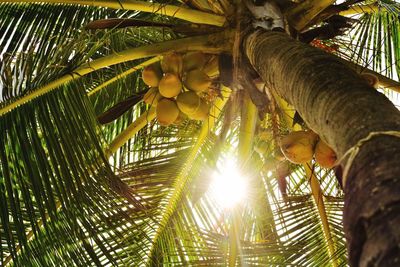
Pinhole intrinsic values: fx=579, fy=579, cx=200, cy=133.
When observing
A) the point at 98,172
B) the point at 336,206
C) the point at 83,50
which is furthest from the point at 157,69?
the point at 336,206

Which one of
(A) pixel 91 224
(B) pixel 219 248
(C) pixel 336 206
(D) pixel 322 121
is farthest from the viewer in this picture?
(C) pixel 336 206

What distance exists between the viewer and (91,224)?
2.47 metres

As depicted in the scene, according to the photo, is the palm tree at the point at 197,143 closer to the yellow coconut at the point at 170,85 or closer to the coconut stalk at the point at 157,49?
the coconut stalk at the point at 157,49

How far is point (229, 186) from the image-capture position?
343cm

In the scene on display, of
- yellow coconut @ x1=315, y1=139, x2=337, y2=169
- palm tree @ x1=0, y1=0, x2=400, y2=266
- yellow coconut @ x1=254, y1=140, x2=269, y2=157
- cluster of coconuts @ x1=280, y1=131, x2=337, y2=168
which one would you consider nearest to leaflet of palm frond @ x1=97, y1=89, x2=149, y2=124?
palm tree @ x1=0, y1=0, x2=400, y2=266

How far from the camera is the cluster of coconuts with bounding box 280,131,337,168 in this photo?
2297 millimetres

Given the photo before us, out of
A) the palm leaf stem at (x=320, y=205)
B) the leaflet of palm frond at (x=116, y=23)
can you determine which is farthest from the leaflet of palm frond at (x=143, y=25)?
the palm leaf stem at (x=320, y=205)

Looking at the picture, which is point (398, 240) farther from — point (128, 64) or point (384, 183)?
point (128, 64)

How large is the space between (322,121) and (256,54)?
2.63ft

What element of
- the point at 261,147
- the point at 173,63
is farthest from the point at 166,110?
the point at 261,147

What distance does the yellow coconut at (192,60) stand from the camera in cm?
279

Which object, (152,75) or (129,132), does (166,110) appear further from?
(129,132)

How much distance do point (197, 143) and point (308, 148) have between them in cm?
141

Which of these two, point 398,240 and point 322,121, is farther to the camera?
point 322,121
